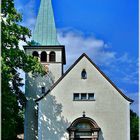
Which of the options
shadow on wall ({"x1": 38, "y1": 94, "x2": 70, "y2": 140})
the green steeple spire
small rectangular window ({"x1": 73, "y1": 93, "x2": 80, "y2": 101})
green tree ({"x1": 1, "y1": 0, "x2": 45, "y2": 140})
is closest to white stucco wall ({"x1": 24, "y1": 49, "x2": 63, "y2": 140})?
the green steeple spire

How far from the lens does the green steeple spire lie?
3694 centimetres

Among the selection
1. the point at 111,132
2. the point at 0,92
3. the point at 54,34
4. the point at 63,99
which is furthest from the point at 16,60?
the point at 54,34

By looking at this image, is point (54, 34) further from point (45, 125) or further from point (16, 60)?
point (16, 60)

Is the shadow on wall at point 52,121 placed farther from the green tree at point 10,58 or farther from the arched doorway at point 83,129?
the green tree at point 10,58

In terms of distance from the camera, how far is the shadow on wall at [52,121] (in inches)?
1187

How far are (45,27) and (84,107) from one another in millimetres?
10330

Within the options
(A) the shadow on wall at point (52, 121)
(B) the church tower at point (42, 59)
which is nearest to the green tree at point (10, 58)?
(A) the shadow on wall at point (52, 121)

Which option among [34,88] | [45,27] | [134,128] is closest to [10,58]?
[34,88]

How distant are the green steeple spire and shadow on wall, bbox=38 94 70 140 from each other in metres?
7.39

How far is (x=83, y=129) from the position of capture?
3022cm

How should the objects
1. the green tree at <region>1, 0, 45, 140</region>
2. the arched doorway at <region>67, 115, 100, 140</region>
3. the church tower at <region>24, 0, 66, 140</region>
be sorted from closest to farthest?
the green tree at <region>1, 0, 45, 140</region> → the arched doorway at <region>67, 115, 100, 140</region> → the church tower at <region>24, 0, 66, 140</region>

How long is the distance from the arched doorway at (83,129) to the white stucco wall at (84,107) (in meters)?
0.34

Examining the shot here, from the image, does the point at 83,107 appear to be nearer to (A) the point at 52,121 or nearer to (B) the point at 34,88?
(A) the point at 52,121

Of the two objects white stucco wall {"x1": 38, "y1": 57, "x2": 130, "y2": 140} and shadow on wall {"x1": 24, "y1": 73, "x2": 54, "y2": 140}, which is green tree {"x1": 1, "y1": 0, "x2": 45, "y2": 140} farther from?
shadow on wall {"x1": 24, "y1": 73, "x2": 54, "y2": 140}
